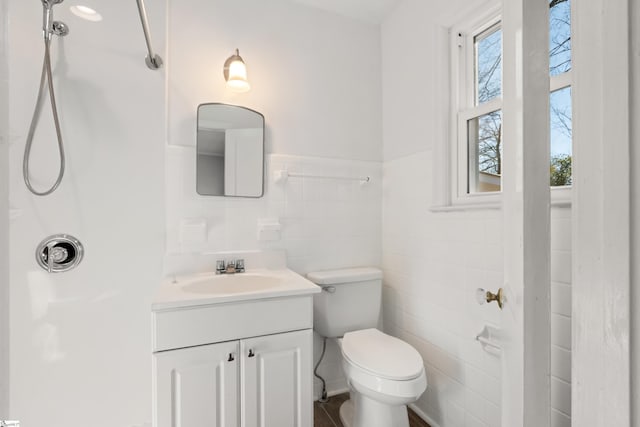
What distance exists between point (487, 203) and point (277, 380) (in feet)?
3.90

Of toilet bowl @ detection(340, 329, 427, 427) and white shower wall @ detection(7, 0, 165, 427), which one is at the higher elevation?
white shower wall @ detection(7, 0, 165, 427)

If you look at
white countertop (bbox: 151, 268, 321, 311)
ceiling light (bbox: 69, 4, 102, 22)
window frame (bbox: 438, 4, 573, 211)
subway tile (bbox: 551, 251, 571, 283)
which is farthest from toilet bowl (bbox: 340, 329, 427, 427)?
ceiling light (bbox: 69, 4, 102, 22)

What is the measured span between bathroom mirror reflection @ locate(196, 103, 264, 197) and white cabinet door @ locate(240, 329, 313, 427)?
83 cm

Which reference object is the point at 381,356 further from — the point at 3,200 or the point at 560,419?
the point at 3,200

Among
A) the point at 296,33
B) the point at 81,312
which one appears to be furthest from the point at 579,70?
the point at 81,312

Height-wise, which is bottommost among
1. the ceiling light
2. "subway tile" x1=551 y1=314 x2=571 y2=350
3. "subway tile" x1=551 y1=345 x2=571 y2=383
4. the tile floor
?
the tile floor

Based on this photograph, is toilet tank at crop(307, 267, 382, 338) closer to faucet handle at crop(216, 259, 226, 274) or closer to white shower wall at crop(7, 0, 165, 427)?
faucet handle at crop(216, 259, 226, 274)

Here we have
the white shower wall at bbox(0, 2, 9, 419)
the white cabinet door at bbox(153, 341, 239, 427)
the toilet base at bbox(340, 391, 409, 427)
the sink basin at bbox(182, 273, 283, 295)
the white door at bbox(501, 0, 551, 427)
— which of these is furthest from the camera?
the sink basin at bbox(182, 273, 283, 295)

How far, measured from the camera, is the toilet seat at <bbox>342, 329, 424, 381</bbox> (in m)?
1.23

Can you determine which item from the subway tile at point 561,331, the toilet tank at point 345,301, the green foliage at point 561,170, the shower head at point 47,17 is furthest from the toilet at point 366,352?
the shower head at point 47,17

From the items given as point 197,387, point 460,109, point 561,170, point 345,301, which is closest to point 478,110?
point 460,109

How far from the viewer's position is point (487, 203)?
132cm

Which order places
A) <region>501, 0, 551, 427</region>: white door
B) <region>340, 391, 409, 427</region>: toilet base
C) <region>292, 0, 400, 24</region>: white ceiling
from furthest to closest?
<region>292, 0, 400, 24</region>: white ceiling, <region>340, 391, 409, 427</region>: toilet base, <region>501, 0, 551, 427</region>: white door

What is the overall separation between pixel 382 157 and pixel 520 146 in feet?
5.00
